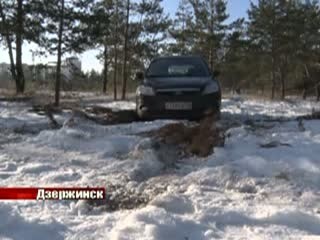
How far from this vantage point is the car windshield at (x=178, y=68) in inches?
468

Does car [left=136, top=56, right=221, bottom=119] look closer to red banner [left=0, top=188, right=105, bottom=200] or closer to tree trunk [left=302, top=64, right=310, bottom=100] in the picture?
red banner [left=0, top=188, right=105, bottom=200]

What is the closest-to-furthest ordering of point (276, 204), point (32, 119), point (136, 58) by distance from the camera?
1. point (276, 204)
2. point (32, 119)
3. point (136, 58)

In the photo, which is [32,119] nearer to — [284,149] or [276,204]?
[284,149]

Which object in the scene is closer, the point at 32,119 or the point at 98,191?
the point at 98,191

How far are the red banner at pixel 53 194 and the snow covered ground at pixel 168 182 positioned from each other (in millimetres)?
106

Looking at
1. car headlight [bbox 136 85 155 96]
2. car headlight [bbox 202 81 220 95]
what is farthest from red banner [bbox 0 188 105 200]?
car headlight [bbox 202 81 220 95]

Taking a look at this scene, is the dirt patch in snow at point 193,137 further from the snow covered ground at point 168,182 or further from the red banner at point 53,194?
the red banner at point 53,194

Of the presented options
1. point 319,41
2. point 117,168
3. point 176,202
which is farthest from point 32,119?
point 319,41

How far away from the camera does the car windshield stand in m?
11.9

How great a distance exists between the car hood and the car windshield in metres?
0.55

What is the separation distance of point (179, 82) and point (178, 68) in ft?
4.10

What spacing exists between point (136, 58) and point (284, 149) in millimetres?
29198

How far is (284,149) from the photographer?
22.5 feet

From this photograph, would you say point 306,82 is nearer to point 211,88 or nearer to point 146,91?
point 211,88
